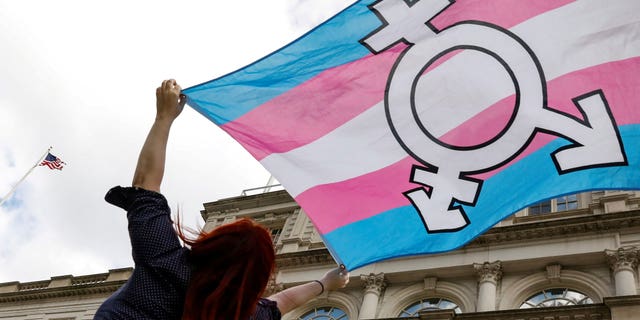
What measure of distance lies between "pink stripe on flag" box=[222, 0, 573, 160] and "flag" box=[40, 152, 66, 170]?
3504 cm

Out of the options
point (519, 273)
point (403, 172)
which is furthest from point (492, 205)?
point (519, 273)

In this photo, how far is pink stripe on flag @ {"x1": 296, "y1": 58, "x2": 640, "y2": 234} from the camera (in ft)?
19.7

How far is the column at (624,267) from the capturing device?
1923cm

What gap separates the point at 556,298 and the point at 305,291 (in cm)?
1815

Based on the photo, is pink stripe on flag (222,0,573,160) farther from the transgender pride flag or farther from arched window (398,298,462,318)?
arched window (398,298,462,318)

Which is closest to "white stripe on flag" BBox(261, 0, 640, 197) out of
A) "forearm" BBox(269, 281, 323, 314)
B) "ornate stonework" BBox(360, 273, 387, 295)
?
"forearm" BBox(269, 281, 323, 314)

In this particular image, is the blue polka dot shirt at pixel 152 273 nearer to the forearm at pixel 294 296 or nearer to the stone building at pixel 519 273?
the forearm at pixel 294 296

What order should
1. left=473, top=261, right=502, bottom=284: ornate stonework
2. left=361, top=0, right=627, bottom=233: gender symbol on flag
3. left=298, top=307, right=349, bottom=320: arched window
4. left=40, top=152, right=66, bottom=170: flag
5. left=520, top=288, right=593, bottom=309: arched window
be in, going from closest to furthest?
left=361, top=0, right=627, bottom=233: gender symbol on flag, left=520, top=288, right=593, bottom=309: arched window, left=473, top=261, right=502, bottom=284: ornate stonework, left=298, top=307, right=349, bottom=320: arched window, left=40, top=152, right=66, bottom=170: flag

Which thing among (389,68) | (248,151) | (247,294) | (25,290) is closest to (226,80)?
(248,151)

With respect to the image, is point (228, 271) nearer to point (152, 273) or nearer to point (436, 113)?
point (152, 273)

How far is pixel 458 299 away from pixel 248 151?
16.9 meters

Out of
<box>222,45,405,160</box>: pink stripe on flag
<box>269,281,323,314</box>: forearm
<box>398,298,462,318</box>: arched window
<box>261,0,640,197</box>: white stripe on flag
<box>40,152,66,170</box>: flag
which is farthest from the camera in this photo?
<box>40,152,66,170</box>: flag

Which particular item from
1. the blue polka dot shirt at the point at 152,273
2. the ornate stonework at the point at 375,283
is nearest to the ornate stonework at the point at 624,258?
the ornate stonework at the point at 375,283

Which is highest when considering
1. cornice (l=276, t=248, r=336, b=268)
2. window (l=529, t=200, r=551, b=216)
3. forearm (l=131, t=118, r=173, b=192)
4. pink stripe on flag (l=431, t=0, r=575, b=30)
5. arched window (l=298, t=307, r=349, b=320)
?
window (l=529, t=200, r=551, b=216)
